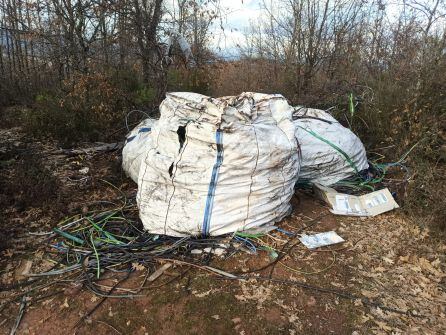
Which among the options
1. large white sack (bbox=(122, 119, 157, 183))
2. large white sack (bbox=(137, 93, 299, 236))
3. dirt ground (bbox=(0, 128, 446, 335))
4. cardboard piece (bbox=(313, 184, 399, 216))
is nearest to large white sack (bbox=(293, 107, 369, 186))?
cardboard piece (bbox=(313, 184, 399, 216))

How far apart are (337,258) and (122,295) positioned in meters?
1.58

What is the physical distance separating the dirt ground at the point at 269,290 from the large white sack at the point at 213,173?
1.03 feet

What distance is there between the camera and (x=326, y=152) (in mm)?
3512

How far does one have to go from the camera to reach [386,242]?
2812 millimetres

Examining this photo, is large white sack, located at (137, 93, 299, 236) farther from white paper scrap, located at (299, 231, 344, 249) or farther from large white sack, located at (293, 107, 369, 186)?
large white sack, located at (293, 107, 369, 186)

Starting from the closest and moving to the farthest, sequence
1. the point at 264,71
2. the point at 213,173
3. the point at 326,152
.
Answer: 1. the point at 213,173
2. the point at 326,152
3. the point at 264,71

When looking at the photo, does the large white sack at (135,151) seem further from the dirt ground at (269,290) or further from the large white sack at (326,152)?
the large white sack at (326,152)

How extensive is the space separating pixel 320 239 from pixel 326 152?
107cm

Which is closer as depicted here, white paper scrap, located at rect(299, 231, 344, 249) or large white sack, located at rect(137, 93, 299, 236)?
large white sack, located at rect(137, 93, 299, 236)

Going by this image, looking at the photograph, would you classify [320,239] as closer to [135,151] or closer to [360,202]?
[360,202]

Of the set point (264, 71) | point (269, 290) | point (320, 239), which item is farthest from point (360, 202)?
point (264, 71)

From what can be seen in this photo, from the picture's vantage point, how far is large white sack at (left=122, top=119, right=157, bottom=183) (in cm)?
356

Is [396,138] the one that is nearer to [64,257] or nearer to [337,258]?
[337,258]

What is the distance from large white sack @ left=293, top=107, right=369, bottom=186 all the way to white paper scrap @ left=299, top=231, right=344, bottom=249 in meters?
0.87
